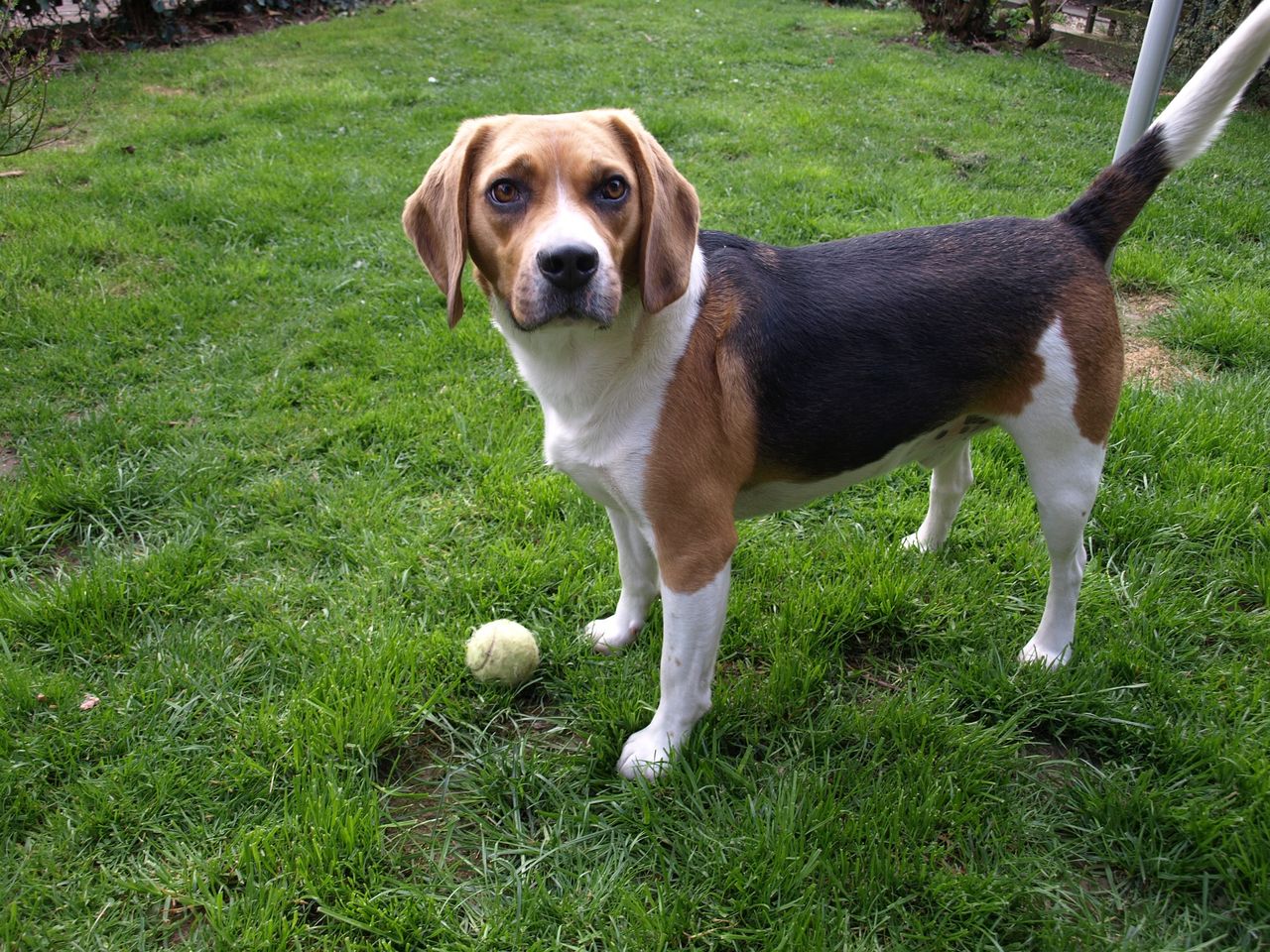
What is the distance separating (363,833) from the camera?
2.51 meters

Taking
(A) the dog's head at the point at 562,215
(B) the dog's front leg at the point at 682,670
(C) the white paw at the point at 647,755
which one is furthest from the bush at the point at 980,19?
(C) the white paw at the point at 647,755

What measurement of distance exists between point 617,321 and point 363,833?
5.50 feet

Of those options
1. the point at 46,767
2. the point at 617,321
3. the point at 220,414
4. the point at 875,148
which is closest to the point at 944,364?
the point at 617,321

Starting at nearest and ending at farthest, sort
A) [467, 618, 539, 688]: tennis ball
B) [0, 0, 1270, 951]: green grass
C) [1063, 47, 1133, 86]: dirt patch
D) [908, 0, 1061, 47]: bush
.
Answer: [0, 0, 1270, 951]: green grass < [467, 618, 539, 688]: tennis ball < [1063, 47, 1133, 86]: dirt patch < [908, 0, 1061, 47]: bush

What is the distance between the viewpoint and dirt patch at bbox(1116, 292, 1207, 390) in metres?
4.71

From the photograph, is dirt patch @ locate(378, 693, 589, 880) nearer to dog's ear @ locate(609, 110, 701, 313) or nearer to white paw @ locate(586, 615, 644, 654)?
white paw @ locate(586, 615, 644, 654)

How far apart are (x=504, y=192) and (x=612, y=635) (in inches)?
66.2

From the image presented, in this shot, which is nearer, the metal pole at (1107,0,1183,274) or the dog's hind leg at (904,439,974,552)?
the dog's hind leg at (904,439,974,552)

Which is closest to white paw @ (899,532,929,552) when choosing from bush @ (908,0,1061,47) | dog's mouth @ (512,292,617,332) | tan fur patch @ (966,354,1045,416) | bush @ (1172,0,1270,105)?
tan fur patch @ (966,354,1045,416)

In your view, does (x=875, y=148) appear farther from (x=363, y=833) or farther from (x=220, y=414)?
(x=363, y=833)

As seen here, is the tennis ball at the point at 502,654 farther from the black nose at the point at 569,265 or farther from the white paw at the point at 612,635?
the black nose at the point at 569,265

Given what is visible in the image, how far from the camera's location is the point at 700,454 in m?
2.57

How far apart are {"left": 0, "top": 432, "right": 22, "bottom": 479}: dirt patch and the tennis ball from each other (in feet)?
8.71

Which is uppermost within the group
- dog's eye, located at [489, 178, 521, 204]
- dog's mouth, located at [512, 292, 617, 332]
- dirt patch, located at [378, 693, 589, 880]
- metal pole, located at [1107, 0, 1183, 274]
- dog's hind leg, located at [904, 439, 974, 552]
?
metal pole, located at [1107, 0, 1183, 274]
